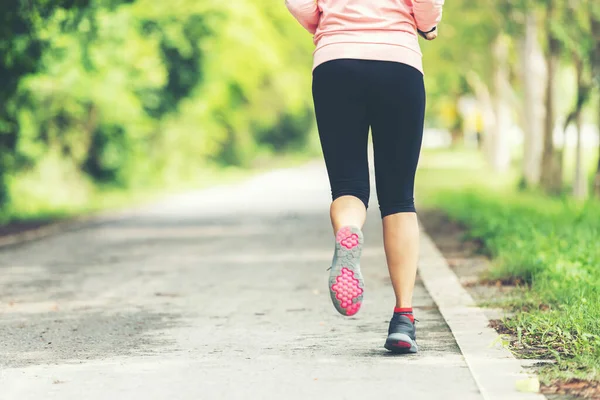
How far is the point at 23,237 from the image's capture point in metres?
12.8

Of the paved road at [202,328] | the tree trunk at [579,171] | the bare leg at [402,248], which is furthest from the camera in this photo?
the tree trunk at [579,171]

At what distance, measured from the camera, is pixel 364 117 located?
497cm

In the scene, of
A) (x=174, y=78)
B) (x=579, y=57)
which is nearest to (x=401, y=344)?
(x=579, y=57)

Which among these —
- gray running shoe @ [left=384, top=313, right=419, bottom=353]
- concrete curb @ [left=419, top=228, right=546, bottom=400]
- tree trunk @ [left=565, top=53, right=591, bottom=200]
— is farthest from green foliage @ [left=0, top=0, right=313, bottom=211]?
gray running shoe @ [left=384, top=313, right=419, bottom=353]

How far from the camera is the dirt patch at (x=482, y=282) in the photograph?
A: 162 inches

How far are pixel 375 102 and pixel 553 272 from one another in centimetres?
251

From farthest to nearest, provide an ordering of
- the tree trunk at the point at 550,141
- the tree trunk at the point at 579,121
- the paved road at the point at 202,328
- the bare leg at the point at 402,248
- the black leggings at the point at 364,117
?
the tree trunk at the point at 550,141
the tree trunk at the point at 579,121
the bare leg at the point at 402,248
the black leggings at the point at 364,117
the paved road at the point at 202,328

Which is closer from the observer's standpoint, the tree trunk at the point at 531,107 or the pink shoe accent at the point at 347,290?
the pink shoe accent at the point at 347,290

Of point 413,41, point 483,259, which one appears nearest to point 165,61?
point 483,259

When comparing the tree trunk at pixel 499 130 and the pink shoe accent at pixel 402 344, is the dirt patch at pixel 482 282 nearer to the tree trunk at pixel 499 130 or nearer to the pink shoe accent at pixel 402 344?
the pink shoe accent at pixel 402 344

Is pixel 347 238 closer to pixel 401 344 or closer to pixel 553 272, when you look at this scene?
pixel 401 344

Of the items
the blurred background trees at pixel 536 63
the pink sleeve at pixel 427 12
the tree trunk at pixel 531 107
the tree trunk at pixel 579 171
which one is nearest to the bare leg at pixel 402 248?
the pink sleeve at pixel 427 12

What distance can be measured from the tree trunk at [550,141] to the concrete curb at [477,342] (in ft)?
36.7

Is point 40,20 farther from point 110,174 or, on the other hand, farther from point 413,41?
point 110,174
